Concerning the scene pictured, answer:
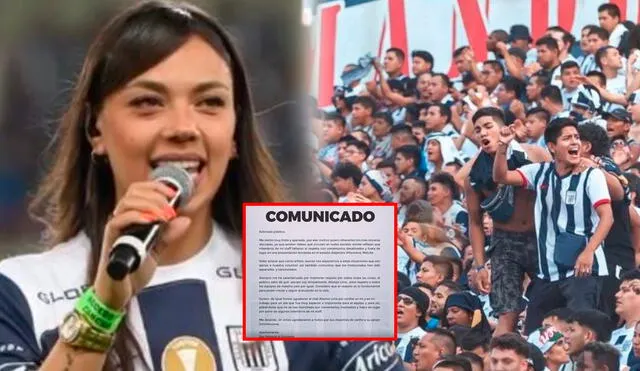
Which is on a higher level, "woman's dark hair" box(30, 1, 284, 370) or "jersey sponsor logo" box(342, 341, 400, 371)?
"woman's dark hair" box(30, 1, 284, 370)

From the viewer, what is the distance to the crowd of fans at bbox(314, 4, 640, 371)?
135cm

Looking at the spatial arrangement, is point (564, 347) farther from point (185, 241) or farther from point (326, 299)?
point (185, 241)

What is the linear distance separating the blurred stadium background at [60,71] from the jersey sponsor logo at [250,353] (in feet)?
0.89

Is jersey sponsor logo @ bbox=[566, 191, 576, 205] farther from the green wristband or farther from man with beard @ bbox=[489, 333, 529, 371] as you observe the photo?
the green wristband

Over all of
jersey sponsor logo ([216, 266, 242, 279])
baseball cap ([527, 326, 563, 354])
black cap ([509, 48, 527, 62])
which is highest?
black cap ([509, 48, 527, 62])

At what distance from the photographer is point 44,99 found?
1.32 m

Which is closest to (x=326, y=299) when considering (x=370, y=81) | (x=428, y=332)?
(x=428, y=332)

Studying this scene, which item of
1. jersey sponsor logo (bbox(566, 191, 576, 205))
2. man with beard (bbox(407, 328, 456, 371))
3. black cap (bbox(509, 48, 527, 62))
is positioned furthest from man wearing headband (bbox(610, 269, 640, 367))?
black cap (bbox(509, 48, 527, 62))

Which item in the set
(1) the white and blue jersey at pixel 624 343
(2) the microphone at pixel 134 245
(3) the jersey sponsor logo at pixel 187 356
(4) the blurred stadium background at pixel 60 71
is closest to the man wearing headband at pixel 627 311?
(1) the white and blue jersey at pixel 624 343

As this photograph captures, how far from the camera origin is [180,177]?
0.92m

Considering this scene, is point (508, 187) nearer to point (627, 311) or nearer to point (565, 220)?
point (565, 220)

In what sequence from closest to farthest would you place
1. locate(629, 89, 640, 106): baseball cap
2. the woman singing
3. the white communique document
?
the woman singing < the white communique document < locate(629, 89, 640, 106): baseball cap

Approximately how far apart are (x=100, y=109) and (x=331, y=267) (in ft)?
1.17

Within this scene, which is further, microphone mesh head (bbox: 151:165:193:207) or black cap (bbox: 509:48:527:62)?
black cap (bbox: 509:48:527:62)
